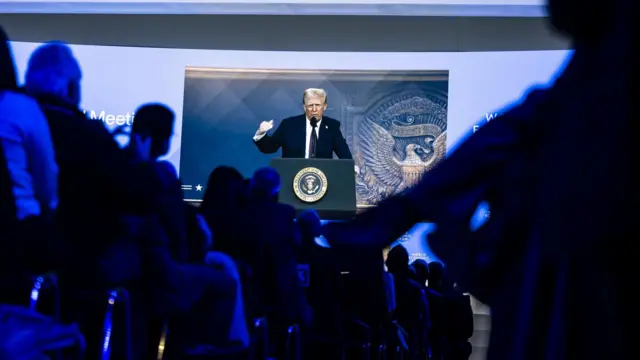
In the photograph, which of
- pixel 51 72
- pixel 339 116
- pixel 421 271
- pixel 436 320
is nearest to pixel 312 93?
pixel 339 116

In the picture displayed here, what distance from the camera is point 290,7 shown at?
12242 mm

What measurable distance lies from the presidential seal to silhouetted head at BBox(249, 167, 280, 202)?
4043 mm

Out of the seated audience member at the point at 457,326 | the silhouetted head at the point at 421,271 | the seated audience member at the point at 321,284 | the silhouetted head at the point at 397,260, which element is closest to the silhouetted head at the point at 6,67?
the seated audience member at the point at 321,284

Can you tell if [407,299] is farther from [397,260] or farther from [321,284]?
[321,284]

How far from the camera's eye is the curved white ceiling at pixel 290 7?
39.3 feet

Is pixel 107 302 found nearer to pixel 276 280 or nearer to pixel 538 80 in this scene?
pixel 276 280

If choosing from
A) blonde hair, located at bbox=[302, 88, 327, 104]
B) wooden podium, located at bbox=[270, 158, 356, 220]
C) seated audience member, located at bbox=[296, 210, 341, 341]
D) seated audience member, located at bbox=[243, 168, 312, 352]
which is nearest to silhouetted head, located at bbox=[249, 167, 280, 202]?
seated audience member, located at bbox=[243, 168, 312, 352]

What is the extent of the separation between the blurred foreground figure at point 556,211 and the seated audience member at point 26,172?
37.2 inches

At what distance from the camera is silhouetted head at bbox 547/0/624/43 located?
1789mm

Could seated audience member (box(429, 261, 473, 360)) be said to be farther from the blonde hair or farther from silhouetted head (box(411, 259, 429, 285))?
the blonde hair

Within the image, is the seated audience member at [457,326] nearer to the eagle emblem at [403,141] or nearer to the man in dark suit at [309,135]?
the man in dark suit at [309,135]

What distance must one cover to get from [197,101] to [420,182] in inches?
413

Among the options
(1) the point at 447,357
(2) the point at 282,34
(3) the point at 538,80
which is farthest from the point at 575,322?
(2) the point at 282,34

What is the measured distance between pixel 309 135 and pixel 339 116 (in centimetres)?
97
